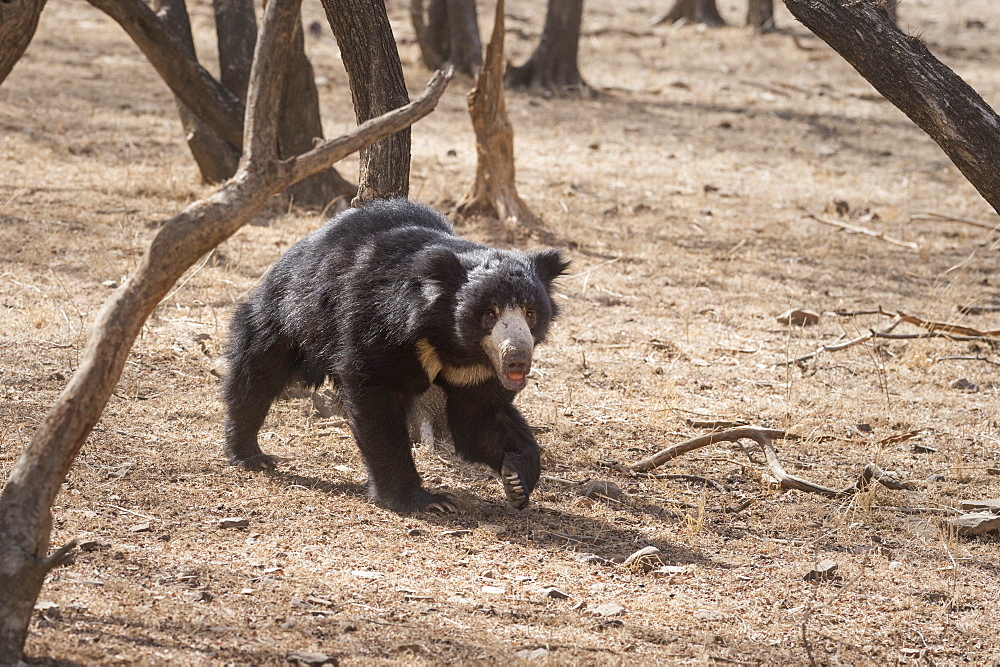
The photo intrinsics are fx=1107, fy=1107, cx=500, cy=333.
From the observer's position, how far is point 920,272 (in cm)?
843

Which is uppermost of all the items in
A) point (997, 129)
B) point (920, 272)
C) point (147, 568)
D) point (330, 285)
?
point (997, 129)

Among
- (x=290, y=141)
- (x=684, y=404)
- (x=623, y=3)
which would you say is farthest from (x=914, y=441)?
(x=623, y=3)

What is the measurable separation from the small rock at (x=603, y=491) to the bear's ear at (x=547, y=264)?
0.87 m

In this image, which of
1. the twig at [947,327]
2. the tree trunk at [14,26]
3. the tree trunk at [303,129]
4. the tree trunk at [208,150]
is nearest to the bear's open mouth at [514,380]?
the tree trunk at [14,26]

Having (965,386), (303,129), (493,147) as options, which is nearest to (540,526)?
(965,386)

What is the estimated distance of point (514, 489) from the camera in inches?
172

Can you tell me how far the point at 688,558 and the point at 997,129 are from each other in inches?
81.4

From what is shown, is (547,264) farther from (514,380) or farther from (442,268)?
(514,380)

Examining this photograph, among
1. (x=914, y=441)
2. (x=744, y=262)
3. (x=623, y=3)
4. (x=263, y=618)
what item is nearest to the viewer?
(x=263, y=618)

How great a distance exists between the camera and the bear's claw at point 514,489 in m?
4.36

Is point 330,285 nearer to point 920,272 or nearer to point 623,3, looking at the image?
point 920,272

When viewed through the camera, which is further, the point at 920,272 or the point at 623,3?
the point at 623,3

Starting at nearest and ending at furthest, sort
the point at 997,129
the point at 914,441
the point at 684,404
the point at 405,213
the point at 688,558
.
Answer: the point at 688,558
the point at 997,129
the point at 405,213
the point at 914,441
the point at 684,404

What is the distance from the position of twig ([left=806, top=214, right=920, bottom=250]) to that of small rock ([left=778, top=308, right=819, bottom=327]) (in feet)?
7.63
